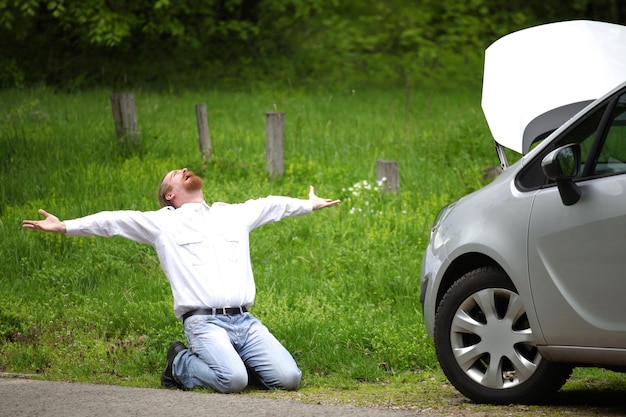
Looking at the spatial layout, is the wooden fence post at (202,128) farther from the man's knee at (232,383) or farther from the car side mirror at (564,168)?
the car side mirror at (564,168)

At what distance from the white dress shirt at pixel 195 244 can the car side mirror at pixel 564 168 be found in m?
2.21

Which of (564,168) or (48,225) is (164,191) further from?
(564,168)

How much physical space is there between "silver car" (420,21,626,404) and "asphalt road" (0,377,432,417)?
634 mm

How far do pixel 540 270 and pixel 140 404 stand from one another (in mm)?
2155

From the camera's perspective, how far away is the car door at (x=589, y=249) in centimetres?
501

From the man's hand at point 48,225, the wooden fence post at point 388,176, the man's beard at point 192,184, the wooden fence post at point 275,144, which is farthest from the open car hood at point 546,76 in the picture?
the wooden fence post at point 275,144

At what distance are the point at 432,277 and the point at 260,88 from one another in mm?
14867

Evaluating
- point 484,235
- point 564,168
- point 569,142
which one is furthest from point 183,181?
point 564,168

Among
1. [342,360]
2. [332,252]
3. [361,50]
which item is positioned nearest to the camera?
[342,360]

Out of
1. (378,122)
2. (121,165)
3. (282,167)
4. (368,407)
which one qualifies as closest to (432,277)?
(368,407)

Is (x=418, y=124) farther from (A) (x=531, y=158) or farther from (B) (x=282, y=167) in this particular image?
(A) (x=531, y=158)

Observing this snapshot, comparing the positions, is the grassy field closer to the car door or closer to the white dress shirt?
the white dress shirt

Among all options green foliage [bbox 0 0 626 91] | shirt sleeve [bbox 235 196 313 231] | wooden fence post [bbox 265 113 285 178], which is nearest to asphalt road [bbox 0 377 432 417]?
shirt sleeve [bbox 235 196 313 231]

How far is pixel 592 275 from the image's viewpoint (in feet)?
16.7
